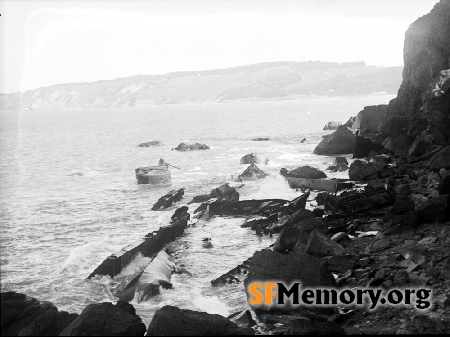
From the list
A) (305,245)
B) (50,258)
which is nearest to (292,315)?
(305,245)

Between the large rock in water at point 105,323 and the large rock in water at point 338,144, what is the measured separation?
119 feet

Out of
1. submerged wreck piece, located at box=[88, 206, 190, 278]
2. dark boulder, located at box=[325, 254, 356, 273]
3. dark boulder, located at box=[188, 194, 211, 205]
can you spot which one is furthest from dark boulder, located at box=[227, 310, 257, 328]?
dark boulder, located at box=[188, 194, 211, 205]

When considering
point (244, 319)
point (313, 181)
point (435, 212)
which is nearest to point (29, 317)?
point (244, 319)

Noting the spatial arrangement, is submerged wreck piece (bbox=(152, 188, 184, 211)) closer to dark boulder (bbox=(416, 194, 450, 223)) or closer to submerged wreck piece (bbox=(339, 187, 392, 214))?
submerged wreck piece (bbox=(339, 187, 392, 214))

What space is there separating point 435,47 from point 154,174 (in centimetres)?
2540

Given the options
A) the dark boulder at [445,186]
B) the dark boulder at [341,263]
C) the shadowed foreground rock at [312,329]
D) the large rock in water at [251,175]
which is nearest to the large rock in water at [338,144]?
the large rock in water at [251,175]

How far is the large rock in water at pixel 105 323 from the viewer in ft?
27.9

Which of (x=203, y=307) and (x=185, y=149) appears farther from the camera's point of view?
(x=185, y=149)

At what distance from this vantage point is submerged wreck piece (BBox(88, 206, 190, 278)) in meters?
15.5

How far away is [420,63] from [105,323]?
1506 inches

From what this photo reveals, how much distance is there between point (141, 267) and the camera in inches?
612

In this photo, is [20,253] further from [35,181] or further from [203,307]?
[35,181]

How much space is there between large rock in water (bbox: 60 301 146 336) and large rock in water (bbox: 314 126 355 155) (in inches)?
1430

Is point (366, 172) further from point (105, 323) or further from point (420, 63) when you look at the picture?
point (105, 323)
